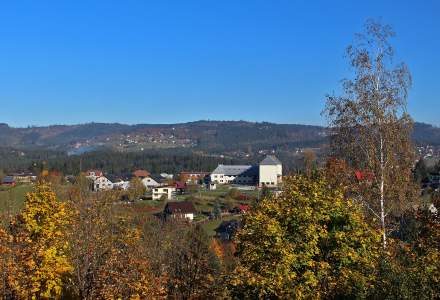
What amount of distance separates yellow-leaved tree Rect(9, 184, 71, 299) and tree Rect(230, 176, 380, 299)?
14.6 ft

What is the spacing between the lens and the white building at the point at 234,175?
A: 134375 millimetres

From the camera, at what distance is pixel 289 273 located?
39.7 feet

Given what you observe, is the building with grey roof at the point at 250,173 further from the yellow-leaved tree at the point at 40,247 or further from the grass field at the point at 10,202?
the yellow-leaved tree at the point at 40,247

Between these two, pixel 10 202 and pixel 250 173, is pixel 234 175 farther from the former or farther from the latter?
pixel 10 202

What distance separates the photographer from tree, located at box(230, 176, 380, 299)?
11.9 meters

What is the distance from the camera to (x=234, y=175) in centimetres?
13650

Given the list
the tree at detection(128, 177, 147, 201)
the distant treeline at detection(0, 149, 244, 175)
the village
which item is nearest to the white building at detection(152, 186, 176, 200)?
the village

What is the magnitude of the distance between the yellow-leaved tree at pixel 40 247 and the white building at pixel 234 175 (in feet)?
385

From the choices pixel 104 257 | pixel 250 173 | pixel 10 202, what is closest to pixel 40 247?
pixel 104 257

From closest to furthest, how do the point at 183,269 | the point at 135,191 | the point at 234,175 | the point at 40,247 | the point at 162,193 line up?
the point at 40,247
the point at 183,269
the point at 135,191
the point at 162,193
the point at 234,175

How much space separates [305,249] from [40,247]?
6.36 metres

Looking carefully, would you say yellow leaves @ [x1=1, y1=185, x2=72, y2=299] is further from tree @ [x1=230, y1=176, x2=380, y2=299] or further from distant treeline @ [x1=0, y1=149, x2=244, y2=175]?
distant treeline @ [x1=0, y1=149, x2=244, y2=175]

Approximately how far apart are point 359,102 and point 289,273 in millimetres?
8452

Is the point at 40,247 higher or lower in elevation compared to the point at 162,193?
higher
